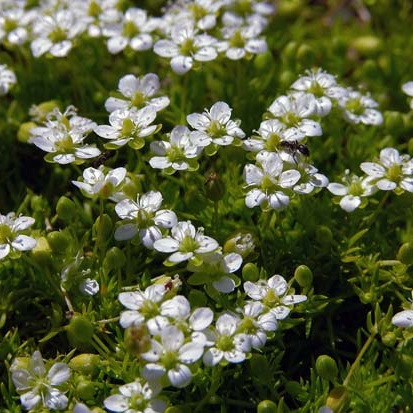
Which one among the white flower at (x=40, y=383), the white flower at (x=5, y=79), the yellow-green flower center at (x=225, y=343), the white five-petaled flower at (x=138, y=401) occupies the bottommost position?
the white flower at (x=40, y=383)

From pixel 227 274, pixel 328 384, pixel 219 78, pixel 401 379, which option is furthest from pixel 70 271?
pixel 219 78

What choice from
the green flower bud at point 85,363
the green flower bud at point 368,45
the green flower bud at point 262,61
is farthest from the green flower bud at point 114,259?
the green flower bud at point 368,45

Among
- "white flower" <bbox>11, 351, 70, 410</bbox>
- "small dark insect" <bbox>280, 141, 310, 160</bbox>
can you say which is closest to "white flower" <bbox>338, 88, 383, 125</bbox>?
"small dark insect" <bbox>280, 141, 310, 160</bbox>

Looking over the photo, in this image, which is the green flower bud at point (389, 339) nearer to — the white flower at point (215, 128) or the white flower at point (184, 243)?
the white flower at point (184, 243)

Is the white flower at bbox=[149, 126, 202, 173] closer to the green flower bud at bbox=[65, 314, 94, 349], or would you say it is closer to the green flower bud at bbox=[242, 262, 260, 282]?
the green flower bud at bbox=[242, 262, 260, 282]

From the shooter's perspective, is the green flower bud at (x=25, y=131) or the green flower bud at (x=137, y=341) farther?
the green flower bud at (x=25, y=131)

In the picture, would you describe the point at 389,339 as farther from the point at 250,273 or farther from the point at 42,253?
the point at 42,253
